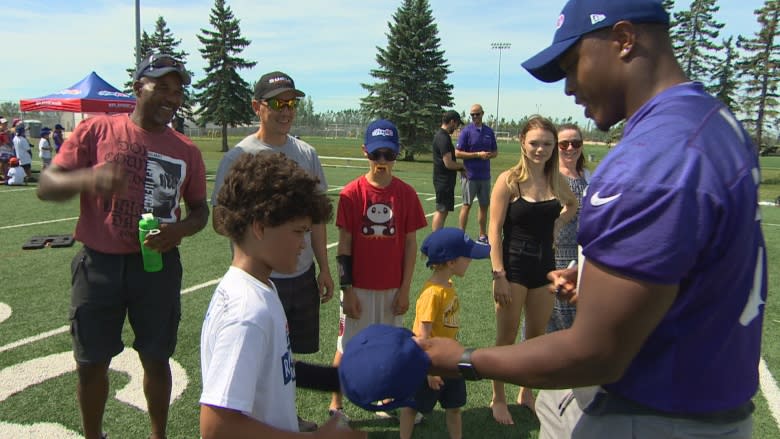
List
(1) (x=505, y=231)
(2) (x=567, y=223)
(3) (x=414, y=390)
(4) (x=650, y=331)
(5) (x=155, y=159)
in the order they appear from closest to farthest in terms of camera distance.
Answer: (4) (x=650, y=331), (3) (x=414, y=390), (5) (x=155, y=159), (1) (x=505, y=231), (2) (x=567, y=223)

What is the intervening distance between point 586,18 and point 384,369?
3.90ft

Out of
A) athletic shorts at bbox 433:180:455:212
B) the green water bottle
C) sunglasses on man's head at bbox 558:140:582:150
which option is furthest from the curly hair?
athletic shorts at bbox 433:180:455:212

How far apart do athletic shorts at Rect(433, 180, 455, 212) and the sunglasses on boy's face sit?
6190mm

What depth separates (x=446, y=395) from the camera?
3252 mm

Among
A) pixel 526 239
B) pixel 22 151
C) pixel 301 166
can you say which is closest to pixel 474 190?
pixel 526 239

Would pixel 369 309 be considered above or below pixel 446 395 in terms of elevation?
above

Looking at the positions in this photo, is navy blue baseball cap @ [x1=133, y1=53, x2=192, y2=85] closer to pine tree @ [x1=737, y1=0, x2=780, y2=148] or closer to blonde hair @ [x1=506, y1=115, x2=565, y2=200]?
blonde hair @ [x1=506, y1=115, x2=565, y2=200]

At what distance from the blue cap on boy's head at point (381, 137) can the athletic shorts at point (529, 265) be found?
3.93 feet

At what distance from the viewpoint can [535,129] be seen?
13.4ft

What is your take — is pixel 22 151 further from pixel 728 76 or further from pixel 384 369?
pixel 728 76

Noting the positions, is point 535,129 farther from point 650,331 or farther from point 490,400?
point 650,331

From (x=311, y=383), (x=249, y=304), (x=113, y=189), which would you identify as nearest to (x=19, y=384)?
(x=113, y=189)

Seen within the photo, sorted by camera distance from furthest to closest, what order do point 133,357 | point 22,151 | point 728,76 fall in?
point 728,76
point 22,151
point 133,357

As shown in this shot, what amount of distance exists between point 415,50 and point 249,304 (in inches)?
1952
